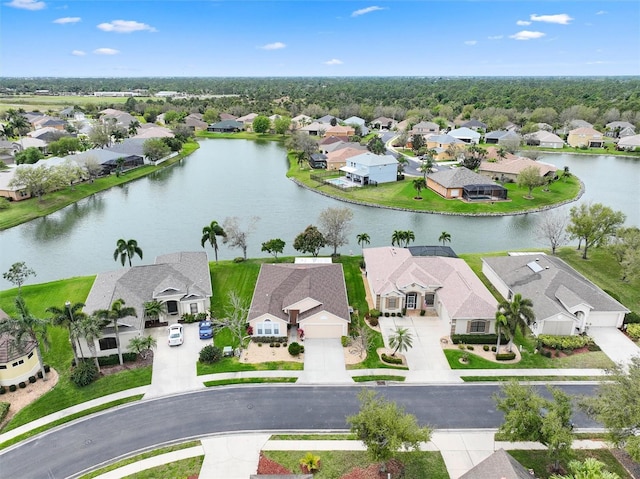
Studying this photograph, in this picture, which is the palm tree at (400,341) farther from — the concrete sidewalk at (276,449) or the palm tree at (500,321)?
the concrete sidewalk at (276,449)

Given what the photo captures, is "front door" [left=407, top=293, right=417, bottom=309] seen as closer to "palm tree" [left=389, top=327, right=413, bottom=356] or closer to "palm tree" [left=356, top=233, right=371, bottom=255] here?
"palm tree" [left=389, top=327, right=413, bottom=356]

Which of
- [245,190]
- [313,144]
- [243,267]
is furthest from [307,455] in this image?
[313,144]

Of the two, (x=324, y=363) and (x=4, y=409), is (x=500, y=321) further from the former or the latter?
(x=4, y=409)

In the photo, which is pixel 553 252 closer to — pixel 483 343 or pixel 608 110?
pixel 483 343

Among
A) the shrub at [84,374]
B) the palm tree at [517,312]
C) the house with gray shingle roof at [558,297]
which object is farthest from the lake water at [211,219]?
the palm tree at [517,312]

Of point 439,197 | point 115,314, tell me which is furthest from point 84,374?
point 439,197

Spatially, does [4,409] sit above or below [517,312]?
below
